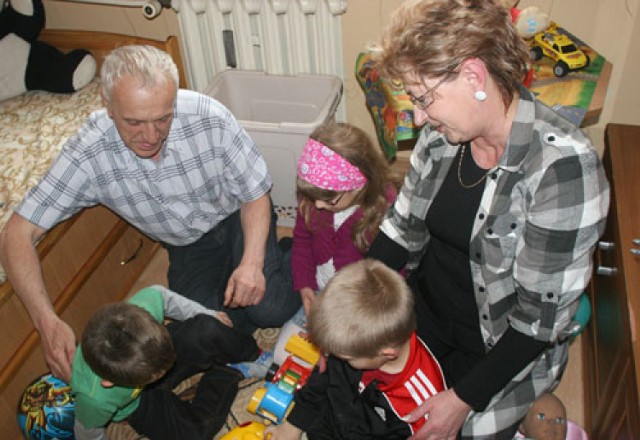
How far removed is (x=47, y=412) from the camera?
1.61 m

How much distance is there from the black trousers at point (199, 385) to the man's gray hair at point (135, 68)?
711mm

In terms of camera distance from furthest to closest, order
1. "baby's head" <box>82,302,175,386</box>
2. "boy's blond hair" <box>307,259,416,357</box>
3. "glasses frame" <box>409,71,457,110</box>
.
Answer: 1. "baby's head" <box>82,302,175,386</box>
2. "boy's blond hair" <box>307,259,416,357</box>
3. "glasses frame" <box>409,71,457,110</box>

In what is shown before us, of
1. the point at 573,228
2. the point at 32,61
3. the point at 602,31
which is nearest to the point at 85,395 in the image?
the point at 573,228

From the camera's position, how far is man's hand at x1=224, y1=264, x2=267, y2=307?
1.72 m

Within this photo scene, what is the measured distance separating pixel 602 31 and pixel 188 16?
1.50 m

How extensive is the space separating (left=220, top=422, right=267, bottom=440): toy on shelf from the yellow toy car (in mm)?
1236

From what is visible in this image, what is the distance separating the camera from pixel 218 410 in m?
1.74

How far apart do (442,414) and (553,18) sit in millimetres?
1454

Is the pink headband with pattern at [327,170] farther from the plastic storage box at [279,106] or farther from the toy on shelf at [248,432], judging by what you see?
the toy on shelf at [248,432]

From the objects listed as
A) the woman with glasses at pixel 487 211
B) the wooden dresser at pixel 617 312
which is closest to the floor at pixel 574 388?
Answer: the wooden dresser at pixel 617 312

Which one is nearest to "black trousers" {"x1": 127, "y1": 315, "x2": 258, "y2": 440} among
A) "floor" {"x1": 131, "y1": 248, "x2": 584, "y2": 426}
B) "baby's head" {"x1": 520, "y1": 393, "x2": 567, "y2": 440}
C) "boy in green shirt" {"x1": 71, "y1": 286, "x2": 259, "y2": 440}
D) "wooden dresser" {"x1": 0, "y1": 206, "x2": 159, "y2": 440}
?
"boy in green shirt" {"x1": 71, "y1": 286, "x2": 259, "y2": 440}

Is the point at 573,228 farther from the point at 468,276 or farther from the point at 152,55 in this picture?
the point at 152,55

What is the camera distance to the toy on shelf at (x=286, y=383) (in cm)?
160

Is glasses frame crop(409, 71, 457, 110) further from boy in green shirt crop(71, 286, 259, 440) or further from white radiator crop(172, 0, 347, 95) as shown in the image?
white radiator crop(172, 0, 347, 95)
